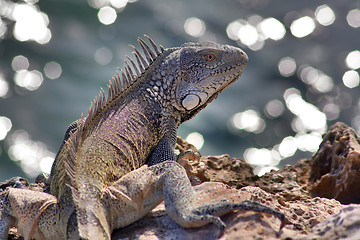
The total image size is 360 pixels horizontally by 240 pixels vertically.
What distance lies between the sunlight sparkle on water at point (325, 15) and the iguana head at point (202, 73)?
28.3ft

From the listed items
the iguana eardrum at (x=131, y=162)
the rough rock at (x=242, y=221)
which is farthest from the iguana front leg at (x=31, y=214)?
the rough rock at (x=242, y=221)

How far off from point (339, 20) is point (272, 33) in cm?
186

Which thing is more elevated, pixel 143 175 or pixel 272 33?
pixel 272 33

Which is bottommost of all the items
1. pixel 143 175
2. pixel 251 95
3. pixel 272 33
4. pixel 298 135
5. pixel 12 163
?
pixel 143 175

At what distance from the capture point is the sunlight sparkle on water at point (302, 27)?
42.7 ft

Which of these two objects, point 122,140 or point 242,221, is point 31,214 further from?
point 242,221

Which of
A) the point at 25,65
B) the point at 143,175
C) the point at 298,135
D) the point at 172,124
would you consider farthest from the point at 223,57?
the point at 25,65

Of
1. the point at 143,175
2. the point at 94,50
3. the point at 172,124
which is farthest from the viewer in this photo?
the point at 94,50

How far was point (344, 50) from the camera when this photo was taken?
12375 millimetres

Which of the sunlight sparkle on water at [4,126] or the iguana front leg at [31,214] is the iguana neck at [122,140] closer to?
the iguana front leg at [31,214]

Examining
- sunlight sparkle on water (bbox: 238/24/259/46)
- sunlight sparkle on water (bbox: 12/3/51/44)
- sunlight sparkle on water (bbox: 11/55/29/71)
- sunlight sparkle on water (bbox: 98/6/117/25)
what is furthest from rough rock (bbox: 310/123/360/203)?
sunlight sparkle on water (bbox: 98/6/117/25)

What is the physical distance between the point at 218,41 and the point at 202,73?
753cm

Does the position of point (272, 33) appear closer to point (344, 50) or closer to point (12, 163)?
point (344, 50)

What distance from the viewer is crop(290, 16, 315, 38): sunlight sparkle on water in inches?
513
